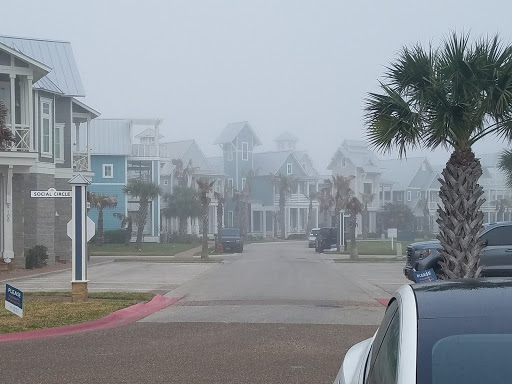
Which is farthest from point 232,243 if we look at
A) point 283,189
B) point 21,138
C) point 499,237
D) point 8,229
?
point 499,237

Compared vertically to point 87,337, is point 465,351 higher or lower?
higher

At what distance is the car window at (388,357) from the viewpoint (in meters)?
3.54

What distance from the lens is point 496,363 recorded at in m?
3.42

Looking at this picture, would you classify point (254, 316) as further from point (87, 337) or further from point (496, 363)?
point (496, 363)

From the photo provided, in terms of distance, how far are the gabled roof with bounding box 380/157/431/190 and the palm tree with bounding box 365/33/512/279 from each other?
217 feet

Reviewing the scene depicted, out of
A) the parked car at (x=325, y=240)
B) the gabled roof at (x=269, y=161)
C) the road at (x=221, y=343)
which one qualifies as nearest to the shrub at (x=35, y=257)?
the road at (x=221, y=343)

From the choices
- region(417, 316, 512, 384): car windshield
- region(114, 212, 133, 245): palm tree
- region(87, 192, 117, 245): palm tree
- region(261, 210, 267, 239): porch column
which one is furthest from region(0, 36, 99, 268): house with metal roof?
region(261, 210, 267, 239): porch column

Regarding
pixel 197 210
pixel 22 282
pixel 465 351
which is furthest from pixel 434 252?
pixel 197 210

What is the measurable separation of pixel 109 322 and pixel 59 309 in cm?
177

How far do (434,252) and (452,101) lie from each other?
22.3ft

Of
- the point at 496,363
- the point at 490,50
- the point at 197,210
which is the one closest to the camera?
the point at 496,363

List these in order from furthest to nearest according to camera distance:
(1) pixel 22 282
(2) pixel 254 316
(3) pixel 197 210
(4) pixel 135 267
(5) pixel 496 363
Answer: (3) pixel 197 210 < (4) pixel 135 267 < (1) pixel 22 282 < (2) pixel 254 316 < (5) pixel 496 363

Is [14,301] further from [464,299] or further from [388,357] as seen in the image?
[464,299]

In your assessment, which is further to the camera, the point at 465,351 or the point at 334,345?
the point at 334,345
